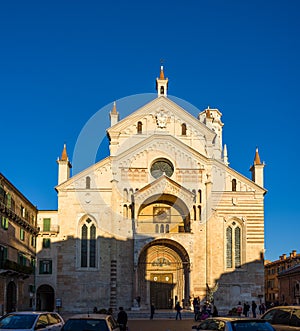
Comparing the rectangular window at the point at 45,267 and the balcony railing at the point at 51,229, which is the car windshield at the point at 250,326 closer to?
the balcony railing at the point at 51,229

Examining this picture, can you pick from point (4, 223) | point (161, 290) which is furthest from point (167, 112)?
point (4, 223)

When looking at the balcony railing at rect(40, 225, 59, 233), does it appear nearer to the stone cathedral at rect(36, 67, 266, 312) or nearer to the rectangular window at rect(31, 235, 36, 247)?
the stone cathedral at rect(36, 67, 266, 312)

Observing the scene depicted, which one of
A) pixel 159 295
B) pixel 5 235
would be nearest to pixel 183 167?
pixel 159 295

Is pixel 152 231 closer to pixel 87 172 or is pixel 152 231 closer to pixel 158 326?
pixel 87 172

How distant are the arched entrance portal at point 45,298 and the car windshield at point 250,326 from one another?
3715 cm

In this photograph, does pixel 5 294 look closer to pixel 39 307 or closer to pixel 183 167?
pixel 39 307

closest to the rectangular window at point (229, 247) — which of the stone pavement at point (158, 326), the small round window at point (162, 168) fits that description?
the small round window at point (162, 168)

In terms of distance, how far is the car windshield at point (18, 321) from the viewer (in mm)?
17812

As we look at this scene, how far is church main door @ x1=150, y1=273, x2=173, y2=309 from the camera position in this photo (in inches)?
2012

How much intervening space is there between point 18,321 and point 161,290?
3453 centimetres

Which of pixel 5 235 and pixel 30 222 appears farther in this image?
pixel 30 222

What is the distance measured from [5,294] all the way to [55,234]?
33.6ft

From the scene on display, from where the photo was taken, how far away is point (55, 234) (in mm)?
50594

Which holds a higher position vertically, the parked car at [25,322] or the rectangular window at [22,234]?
the rectangular window at [22,234]
